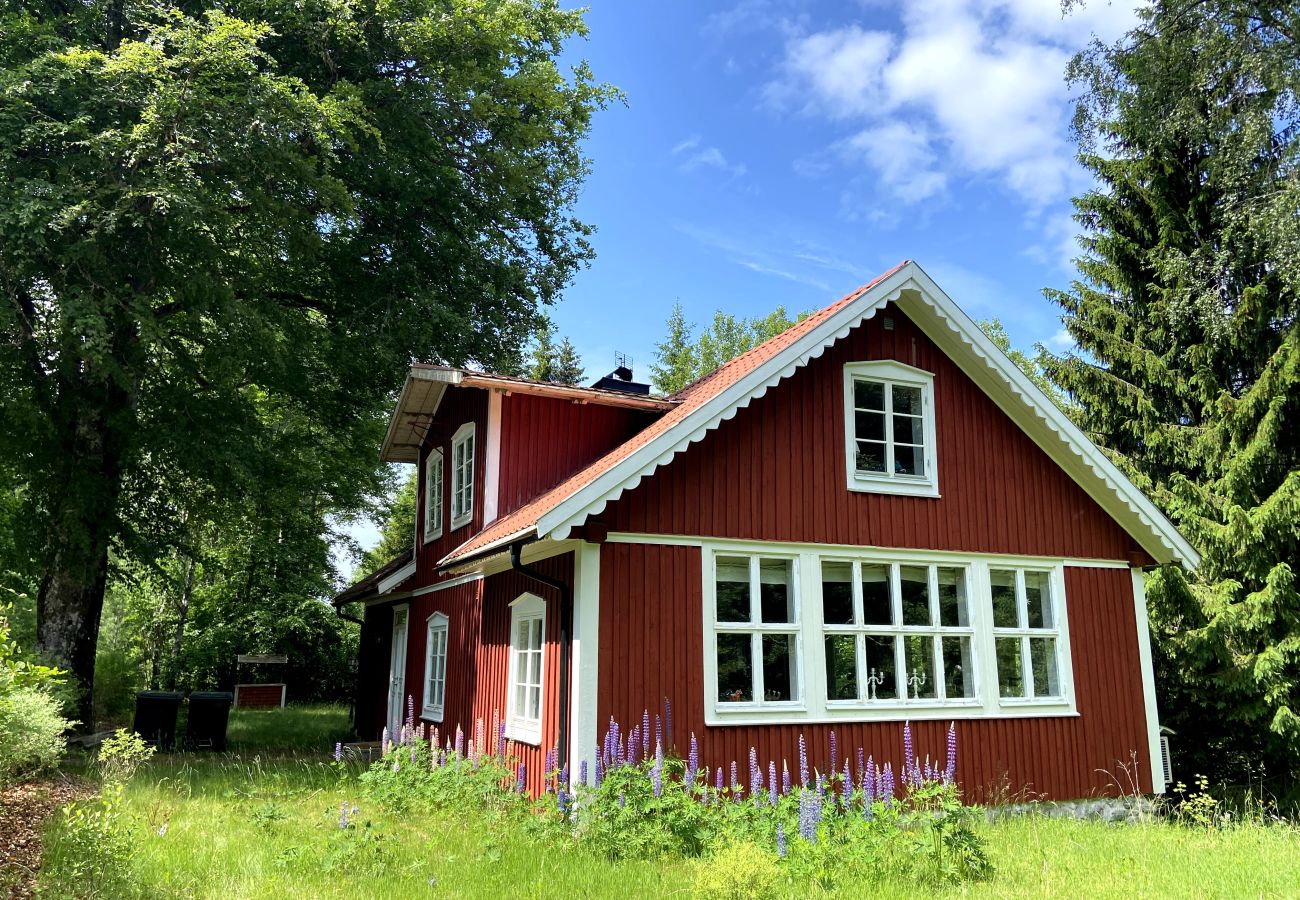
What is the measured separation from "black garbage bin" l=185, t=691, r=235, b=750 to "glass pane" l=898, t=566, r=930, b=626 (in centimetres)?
1226

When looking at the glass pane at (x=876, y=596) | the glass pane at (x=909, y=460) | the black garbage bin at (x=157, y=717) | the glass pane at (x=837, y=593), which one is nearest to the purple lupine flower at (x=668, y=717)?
the glass pane at (x=837, y=593)

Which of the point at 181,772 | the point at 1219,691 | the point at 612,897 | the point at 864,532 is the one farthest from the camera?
the point at 1219,691

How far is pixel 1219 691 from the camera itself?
1442 cm

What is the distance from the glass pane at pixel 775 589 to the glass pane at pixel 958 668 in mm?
2245

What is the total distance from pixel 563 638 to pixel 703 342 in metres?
34.1

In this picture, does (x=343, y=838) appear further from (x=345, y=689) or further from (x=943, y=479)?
(x=345, y=689)

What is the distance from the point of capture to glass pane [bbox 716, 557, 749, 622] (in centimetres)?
1023

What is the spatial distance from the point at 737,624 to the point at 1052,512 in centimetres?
485

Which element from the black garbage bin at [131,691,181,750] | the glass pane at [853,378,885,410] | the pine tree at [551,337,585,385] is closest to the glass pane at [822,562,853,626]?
the glass pane at [853,378,885,410]

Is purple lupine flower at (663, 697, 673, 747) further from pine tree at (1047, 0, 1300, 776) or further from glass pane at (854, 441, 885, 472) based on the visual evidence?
pine tree at (1047, 0, 1300, 776)

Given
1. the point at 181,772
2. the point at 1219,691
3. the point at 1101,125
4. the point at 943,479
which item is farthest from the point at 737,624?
the point at 1101,125

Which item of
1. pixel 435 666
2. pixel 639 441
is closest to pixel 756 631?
pixel 639 441

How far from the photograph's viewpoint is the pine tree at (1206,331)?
1421 centimetres

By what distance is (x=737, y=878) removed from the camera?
608 cm
